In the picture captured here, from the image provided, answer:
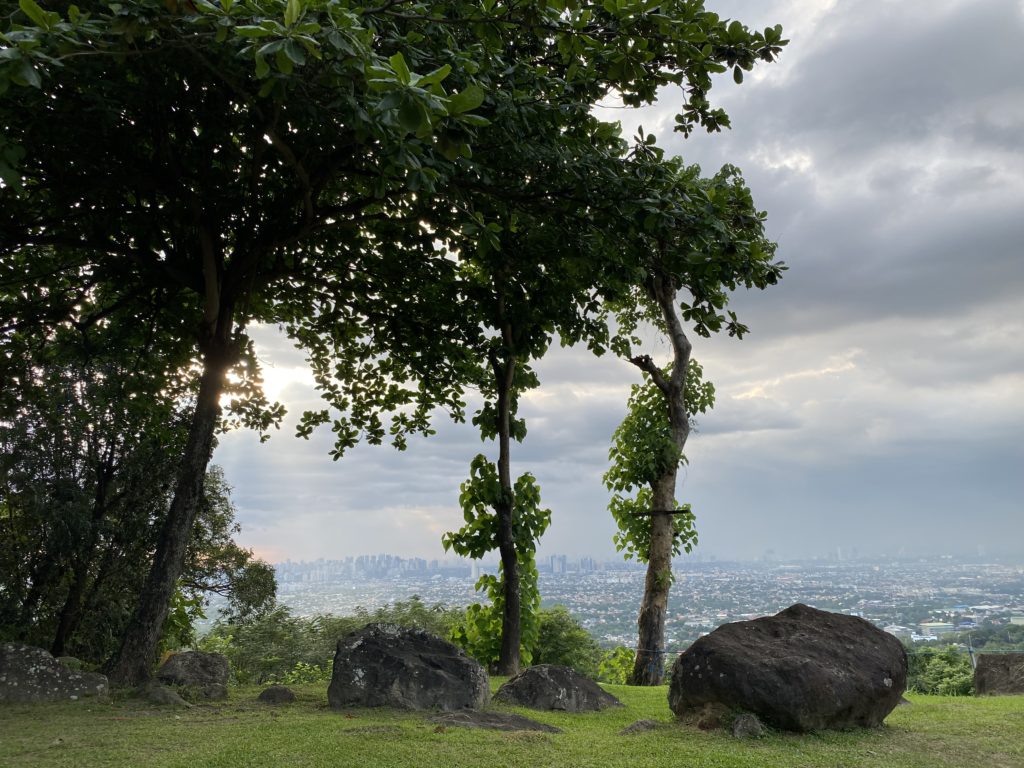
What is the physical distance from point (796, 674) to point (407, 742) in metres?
4.43

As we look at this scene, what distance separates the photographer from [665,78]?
8.81m

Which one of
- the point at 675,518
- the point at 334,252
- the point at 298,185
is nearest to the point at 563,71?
the point at 298,185

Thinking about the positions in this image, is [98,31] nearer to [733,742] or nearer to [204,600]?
[733,742]

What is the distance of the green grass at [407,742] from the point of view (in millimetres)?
6484

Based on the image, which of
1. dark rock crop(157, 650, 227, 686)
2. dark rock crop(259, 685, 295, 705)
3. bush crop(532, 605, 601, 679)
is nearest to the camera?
dark rock crop(259, 685, 295, 705)

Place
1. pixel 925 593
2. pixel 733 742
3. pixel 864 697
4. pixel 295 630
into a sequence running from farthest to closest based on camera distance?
pixel 925 593
pixel 295 630
pixel 864 697
pixel 733 742

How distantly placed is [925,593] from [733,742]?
38.0 m

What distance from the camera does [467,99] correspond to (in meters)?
4.93

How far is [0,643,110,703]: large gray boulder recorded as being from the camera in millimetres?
9172

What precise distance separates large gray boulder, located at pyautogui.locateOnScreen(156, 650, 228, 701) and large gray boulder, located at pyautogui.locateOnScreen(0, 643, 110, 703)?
2.89 ft

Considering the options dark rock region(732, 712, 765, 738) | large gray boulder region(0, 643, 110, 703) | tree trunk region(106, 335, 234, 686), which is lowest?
dark rock region(732, 712, 765, 738)

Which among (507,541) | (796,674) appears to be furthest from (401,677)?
(507,541)

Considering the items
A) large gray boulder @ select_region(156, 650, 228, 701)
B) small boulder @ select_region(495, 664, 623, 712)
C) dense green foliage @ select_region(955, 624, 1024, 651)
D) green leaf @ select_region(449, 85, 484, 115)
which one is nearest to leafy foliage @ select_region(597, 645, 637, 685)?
dense green foliage @ select_region(955, 624, 1024, 651)

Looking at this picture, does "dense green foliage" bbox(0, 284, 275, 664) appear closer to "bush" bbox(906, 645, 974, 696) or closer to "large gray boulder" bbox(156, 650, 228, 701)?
"large gray boulder" bbox(156, 650, 228, 701)
